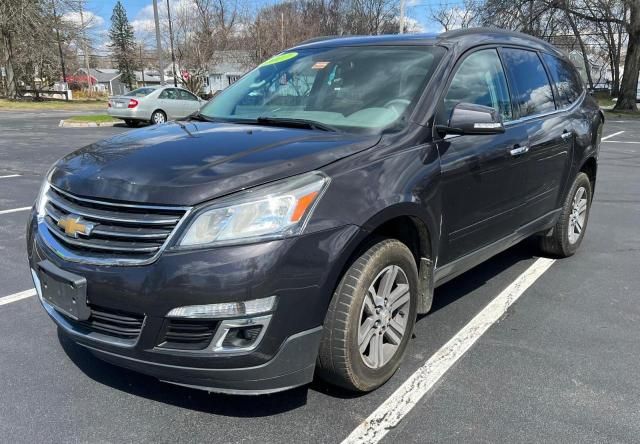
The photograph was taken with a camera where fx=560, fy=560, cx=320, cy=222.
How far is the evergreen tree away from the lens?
80512 mm

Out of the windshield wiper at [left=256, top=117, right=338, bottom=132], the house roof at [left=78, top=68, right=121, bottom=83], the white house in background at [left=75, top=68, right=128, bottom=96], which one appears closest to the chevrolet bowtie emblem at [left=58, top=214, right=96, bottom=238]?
the windshield wiper at [left=256, top=117, right=338, bottom=132]

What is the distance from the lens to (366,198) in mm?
2609

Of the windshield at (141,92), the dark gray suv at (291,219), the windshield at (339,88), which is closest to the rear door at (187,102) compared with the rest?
the windshield at (141,92)

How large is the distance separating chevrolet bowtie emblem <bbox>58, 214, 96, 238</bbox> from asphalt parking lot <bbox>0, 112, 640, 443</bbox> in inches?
35.7

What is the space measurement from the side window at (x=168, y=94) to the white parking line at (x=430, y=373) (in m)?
17.4

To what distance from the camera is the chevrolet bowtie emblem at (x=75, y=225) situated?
97.5 inches

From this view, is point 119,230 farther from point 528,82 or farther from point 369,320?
point 528,82

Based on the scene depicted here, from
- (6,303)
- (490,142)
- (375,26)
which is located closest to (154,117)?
(6,303)

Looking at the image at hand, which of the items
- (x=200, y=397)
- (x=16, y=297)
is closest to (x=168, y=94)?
(x=16, y=297)

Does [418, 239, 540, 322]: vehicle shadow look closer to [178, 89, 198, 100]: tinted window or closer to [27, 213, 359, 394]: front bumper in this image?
[27, 213, 359, 394]: front bumper

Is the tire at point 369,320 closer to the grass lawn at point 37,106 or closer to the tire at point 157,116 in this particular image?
the tire at point 157,116

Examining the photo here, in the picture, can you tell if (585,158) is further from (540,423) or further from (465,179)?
(540,423)

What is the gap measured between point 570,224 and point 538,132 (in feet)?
4.39

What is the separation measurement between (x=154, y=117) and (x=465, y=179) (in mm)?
17730
